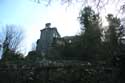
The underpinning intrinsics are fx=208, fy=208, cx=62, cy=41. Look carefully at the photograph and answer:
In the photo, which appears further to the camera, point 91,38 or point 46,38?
point 46,38

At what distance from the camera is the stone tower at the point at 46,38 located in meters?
38.6

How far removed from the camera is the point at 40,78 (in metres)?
9.77

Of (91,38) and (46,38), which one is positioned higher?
(46,38)

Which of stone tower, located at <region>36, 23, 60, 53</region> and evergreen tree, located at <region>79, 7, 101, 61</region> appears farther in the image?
stone tower, located at <region>36, 23, 60, 53</region>

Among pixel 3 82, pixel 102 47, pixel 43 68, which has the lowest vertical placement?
pixel 3 82

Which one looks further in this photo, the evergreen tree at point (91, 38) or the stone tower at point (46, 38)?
the stone tower at point (46, 38)

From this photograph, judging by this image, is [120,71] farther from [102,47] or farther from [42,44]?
[42,44]

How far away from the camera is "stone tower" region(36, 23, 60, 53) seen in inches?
1521

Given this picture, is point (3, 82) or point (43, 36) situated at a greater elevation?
point (43, 36)

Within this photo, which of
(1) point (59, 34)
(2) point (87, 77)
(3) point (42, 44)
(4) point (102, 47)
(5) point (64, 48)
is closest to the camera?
(2) point (87, 77)

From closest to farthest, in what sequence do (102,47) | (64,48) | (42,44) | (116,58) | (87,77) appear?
1. (87,77)
2. (116,58)
3. (102,47)
4. (64,48)
5. (42,44)

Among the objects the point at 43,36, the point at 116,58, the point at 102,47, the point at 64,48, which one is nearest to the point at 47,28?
the point at 43,36

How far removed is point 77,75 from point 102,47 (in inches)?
629

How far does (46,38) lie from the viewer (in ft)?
131
